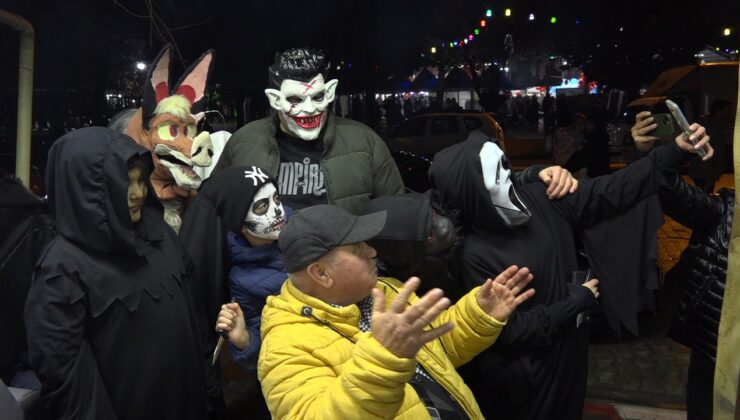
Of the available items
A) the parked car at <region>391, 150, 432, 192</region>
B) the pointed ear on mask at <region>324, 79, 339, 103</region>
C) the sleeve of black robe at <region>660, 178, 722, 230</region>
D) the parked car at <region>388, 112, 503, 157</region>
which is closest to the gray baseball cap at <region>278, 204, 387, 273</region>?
the sleeve of black robe at <region>660, 178, 722, 230</region>

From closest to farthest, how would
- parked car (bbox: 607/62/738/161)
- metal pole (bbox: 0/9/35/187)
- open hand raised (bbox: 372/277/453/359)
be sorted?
1. open hand raised (bbox: 372/277/453/359)
2. metal pole (bbox: 0/9/35/187)
3. parked car (bbox: 607/62/738/161)

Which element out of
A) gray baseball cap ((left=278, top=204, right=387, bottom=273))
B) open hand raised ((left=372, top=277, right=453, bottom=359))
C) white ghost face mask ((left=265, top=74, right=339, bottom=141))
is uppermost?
white ghost face mask ((left=265, top=74, right=339, bottom=141))

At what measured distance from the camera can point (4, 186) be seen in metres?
2.79

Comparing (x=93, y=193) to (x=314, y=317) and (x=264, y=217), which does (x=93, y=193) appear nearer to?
(x=264, y=217)

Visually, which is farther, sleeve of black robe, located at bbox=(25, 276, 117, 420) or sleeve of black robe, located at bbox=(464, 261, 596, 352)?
sleeve of black robe, located at bbox=(464, 261, 596, 352)

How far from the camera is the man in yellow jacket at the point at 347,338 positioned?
159 cm

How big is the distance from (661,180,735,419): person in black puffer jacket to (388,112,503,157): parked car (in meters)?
13.2

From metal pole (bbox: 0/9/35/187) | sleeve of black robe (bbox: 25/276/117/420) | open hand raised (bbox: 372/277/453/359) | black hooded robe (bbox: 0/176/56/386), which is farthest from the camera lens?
metal pole (bbox: 0/9/35/187)

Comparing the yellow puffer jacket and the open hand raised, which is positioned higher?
the open hand raised

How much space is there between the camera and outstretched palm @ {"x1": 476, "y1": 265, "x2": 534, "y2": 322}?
239cm

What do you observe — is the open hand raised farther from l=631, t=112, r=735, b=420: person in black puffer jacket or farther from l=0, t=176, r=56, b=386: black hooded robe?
l=0, t=176, r=56, b=386: black hooded robe

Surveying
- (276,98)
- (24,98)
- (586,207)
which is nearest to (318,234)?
(586,207)

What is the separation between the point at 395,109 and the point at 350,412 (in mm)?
26022

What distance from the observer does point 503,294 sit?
2.41m
